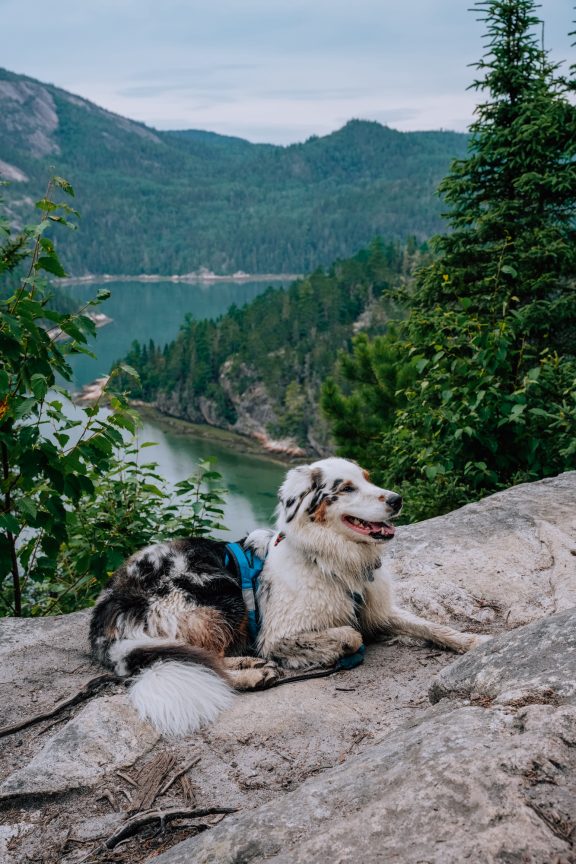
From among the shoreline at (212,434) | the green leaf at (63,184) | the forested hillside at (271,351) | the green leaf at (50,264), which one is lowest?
the shoreline at (212,434)

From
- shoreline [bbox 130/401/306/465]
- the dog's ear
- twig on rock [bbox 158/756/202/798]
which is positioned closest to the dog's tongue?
the dog's ear

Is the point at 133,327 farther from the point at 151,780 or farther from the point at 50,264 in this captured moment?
the point at 151,780

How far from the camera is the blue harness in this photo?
4829 millimetres

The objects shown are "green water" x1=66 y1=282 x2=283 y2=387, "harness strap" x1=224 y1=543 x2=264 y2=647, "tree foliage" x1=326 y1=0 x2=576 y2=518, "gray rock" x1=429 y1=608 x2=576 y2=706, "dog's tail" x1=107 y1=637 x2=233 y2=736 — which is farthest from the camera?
"green water" x1=66 y1=282 x2=283 y2=387

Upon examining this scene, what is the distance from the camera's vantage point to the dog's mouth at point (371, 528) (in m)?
4.71

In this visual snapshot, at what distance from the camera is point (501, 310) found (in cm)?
1086

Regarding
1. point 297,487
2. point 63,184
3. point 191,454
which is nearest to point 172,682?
point 297,487

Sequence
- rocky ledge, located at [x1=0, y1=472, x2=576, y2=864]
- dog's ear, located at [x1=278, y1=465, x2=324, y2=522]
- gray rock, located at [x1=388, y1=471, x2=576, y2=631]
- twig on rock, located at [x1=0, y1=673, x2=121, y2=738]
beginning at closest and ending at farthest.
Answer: rocky ledge, located at [x1=0, y1=472, x2=576, y2=864]
twig on rock, located at [x1=0, y1=673, x2=121, y2=738]
dog's ear, located at [x1=278, y1=465, x2=324, y2=522]
gray rock, located at [x1=388, y1=471, x2=576, y2=631]

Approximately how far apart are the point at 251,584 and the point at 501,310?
718cm

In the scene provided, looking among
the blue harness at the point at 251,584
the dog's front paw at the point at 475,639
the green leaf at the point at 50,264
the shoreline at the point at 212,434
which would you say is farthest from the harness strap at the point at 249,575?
the shoreline at the point at 212,434

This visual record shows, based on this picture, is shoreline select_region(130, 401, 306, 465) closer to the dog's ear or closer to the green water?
the green water

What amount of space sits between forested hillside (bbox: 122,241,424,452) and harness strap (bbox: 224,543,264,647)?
92.6 meters

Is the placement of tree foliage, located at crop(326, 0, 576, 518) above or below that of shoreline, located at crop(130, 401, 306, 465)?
above

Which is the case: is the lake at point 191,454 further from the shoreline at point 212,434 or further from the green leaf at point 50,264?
the green leaf at point 50,264
